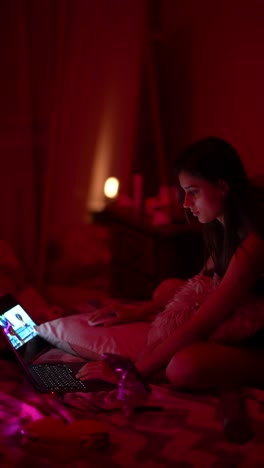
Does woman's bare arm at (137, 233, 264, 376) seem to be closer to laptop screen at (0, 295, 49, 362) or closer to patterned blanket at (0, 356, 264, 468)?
patterned blanket at (0, 356, 264, 468)

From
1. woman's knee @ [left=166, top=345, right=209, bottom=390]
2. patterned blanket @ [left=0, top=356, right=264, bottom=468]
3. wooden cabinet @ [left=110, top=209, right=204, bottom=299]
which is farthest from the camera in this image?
wooden cabinet @ [left=110, top=209, right=204, bottom=299]

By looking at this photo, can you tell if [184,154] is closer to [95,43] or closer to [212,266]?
[212,266]

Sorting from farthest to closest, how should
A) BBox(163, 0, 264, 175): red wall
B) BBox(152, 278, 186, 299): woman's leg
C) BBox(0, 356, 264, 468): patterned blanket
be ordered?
BBox(163, 0, 264, 175): red wall → BBox(152, 278, 186, 299): woman's leg → BBox(0, 356, 264, 468): patterned blanket

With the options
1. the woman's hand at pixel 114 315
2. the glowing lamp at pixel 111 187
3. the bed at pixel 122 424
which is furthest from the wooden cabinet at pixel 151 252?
the bed at pixel 122 424

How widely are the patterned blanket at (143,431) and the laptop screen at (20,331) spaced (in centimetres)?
12

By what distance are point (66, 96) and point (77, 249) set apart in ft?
2.75

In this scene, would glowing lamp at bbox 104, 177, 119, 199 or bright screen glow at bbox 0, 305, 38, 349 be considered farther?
glowing lamp at bbox 104, 177, 119, 199

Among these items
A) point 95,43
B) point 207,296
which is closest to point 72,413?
point 207,296

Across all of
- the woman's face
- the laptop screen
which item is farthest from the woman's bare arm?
the laptop screen

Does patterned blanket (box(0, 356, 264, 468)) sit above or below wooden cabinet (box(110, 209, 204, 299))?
below

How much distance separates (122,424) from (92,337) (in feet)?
1.34

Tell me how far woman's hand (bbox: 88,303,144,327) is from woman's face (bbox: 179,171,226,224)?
40 cm

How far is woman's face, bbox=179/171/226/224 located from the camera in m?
1.68

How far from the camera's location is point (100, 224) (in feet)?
12.1
